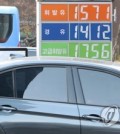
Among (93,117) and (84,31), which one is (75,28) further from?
(93,117)

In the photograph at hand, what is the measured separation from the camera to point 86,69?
5430mm

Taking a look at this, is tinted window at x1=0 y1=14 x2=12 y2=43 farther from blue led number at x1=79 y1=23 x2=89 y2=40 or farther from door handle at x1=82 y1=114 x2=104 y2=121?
door handle at x1=82 y1=114 x2=104 y2=121

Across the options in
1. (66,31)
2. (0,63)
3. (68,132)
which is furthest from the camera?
(66,31)

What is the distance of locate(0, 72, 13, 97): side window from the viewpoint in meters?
5.38

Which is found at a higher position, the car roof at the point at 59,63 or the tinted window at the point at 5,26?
the car roof at the point at 59,63

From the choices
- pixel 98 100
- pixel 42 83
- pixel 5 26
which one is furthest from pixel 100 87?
pixel 5 26

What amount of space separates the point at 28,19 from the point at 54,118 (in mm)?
41636

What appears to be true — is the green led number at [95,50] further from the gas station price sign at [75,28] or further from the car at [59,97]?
the car at [59,97]

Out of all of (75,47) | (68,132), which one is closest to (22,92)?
(68,132)

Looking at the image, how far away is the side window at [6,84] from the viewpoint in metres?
5.38

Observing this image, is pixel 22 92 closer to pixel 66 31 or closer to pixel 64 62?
pixel 64 62

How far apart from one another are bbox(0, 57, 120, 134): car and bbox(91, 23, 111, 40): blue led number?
4.93 meters

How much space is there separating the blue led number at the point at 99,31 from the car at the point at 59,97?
16.2ft

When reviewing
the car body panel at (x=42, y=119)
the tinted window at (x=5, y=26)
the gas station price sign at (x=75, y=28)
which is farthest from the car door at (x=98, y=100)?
the tinted window at (x=5, y=26)
